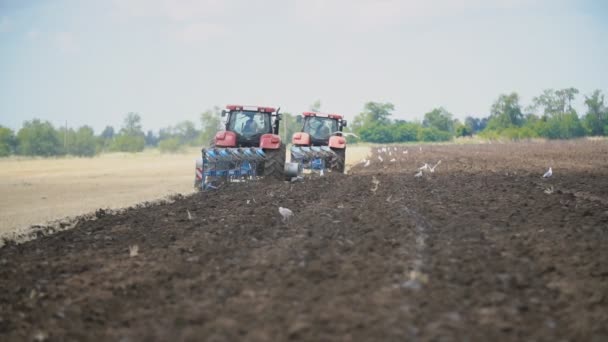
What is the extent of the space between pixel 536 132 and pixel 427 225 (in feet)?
282

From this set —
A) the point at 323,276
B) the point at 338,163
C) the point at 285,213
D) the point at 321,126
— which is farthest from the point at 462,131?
the point at 323,276

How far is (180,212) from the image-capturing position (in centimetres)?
1107

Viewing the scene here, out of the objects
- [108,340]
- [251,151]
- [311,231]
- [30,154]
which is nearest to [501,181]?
[251,151]

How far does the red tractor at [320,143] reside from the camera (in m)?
20.0

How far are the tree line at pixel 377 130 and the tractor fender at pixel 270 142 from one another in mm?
28481

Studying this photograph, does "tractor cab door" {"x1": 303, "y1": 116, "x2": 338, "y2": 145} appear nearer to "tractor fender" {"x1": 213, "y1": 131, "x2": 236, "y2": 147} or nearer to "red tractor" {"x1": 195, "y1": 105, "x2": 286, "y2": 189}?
"red tractor" {"x1": 195, "y1": 105, "x2": 286, "y2": 189}

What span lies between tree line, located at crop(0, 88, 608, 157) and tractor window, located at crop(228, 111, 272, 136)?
89.8ft

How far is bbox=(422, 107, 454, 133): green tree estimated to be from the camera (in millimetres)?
→ 126062

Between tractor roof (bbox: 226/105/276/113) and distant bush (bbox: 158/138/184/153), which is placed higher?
tractor roof (bbox: 226/105/276/113)

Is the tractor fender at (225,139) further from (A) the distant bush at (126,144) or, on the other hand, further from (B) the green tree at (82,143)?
(A) the distant bush at (126,144)

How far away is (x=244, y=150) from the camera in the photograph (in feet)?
53.6

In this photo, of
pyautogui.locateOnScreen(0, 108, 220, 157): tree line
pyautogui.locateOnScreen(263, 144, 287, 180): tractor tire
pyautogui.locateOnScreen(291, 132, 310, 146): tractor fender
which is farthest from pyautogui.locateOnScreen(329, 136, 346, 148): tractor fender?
pyautogui.locateOnScreen(0, 108, 220, 157): tree line

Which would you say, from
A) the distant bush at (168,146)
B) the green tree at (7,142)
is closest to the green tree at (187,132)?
the distant bush at (168,146)

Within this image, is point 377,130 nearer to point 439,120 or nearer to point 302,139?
point 439,120
